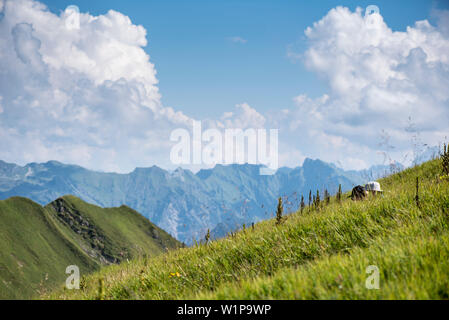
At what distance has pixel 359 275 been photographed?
279 cm

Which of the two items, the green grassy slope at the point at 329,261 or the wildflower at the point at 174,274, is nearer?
the green grassy slope at the point at 329,261

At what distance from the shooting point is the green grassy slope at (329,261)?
9.05 feet

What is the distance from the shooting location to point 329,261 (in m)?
3.54

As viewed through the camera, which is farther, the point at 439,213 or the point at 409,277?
the point at 439,213

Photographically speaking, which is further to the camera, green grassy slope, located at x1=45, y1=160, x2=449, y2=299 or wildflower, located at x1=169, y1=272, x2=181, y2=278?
wildflower, located at x1=169, y1=272, x2=181, y2=278

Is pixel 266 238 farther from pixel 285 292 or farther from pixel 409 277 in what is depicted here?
pixel 409 277

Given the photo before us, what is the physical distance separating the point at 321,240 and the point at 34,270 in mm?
216118

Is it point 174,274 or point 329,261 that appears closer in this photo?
point 329,261

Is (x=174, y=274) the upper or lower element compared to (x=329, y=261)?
lower

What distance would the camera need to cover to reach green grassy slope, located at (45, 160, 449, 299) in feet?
9.05
